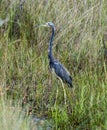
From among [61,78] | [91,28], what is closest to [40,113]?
[61,78]

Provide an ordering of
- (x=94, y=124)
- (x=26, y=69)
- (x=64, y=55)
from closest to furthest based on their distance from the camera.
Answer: (x=94, y=124) < (x=26, y=69) < (x=64, y=55)

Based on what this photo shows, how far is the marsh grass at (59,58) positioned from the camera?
14.3 feet

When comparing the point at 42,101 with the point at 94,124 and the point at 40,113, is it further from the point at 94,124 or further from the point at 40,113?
the point at 94,124

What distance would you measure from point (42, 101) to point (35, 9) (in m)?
1.67

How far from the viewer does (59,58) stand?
551cm

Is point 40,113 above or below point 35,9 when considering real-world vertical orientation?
below

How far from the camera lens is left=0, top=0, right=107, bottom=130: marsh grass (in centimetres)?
434

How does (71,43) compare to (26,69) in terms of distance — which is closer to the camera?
(26,69)

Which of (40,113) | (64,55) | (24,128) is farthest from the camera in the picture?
(64,55)

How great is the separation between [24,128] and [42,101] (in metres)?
1.29

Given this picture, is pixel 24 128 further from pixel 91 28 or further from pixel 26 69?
pixel 91 28

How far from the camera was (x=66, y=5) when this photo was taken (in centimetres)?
589

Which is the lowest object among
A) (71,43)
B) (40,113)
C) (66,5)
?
(40,113)

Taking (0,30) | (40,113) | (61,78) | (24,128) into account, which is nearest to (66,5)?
(0,30)
